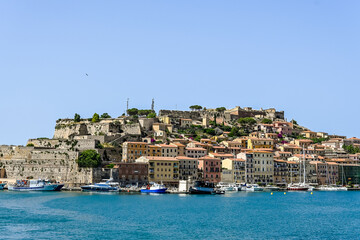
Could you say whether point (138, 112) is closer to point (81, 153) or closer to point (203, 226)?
point (81, 153)

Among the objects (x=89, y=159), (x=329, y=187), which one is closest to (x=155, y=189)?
(x=89, y=159)

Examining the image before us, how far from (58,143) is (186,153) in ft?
52.6

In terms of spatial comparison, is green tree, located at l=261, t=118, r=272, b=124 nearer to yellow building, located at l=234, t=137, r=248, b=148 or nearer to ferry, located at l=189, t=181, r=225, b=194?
yellow building, located at l=234, t=137, r=248, b=148

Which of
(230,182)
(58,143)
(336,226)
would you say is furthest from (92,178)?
(336,226)

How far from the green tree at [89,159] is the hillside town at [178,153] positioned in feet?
0.43

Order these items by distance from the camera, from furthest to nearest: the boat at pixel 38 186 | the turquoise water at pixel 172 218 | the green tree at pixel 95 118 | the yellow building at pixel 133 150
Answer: the green tree at pixel 95 118 → the yellow building at pixel 133 150 → the boat at pixel 38 186 → the turquoise water at pixel 172 218

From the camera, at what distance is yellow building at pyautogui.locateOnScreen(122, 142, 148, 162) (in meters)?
65.1

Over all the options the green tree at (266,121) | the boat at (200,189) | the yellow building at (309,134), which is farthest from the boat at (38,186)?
the yellow building at (309,134)

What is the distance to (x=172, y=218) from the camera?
37000 mm

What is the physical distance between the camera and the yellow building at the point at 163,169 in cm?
6256

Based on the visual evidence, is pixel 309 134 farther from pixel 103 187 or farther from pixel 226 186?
pixel 103 187

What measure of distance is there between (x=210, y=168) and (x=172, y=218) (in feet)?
99.0

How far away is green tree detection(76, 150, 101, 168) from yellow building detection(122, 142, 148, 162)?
13.4ft

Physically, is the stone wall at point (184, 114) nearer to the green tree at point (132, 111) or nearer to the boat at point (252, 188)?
the green tree at point (132, 111)
